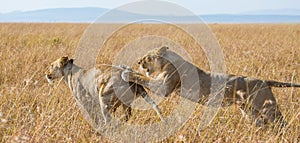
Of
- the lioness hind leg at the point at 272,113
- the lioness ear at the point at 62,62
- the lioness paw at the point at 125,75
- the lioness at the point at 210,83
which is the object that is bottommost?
the lioness hind leg at the point at 272,113

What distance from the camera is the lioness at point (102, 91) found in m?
3.77

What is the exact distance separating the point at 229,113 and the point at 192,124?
2.02 ft

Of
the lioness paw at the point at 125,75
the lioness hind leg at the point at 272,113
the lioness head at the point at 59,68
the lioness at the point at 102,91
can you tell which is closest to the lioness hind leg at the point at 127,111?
the lioness at the point at 102,91

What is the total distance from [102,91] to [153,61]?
96cm

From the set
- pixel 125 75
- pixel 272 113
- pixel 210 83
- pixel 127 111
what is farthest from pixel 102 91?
pixel 272 113

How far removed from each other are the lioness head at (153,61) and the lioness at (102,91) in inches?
23.4

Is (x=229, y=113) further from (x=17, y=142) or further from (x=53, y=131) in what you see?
(x=17, y=142)

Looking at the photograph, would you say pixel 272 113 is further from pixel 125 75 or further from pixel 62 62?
pixel 62 62

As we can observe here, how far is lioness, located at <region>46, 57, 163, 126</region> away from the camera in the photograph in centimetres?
377

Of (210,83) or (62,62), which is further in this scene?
(62,62)

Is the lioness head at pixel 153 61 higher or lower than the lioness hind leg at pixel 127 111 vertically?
higher

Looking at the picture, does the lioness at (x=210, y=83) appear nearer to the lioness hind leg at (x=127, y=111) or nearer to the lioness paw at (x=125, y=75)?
the lioness paw at (x=125, y=75)

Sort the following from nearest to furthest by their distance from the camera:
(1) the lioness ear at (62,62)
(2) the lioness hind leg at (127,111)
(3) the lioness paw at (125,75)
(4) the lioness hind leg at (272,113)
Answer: (3) the lioness paw at (125,75), (4) the lioness hind leg at (272,113), (2) the lioness hind leg at (127,111), (1) the lioness ear at (62,62)

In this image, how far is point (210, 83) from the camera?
424 cm
